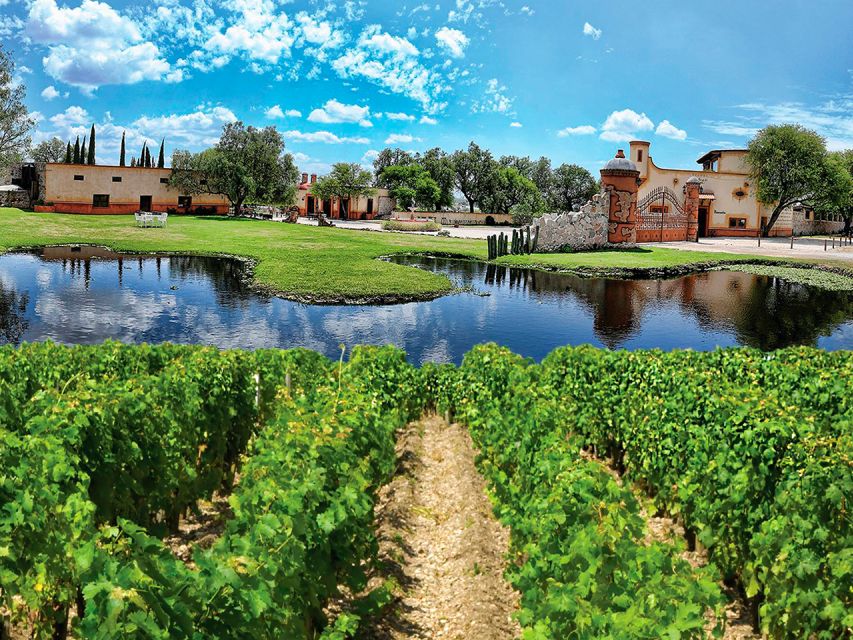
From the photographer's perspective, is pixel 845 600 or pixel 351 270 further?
pixel 351 270

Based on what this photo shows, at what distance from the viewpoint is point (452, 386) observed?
1388cm

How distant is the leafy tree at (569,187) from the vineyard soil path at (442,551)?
356ft

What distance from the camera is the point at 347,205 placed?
95125 millimetres

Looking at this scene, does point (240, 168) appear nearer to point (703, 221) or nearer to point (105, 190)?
point (105, 190)

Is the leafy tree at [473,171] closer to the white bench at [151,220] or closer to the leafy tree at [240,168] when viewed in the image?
the leafy tree at [240,168]

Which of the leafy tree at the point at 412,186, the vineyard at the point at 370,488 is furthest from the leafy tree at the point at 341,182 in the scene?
the vineyard at the point at 370,488

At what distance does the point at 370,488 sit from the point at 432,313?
18055 mm

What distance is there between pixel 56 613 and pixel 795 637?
720cm

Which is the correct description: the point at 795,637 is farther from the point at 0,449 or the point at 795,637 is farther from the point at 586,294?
the point at 586,294

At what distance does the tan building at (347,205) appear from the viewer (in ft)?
312

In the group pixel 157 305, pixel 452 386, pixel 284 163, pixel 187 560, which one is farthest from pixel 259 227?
pixel 187 560

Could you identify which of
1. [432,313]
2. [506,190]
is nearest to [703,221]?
[506,190]

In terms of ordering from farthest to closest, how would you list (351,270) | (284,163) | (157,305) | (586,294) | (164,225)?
(284,163)
(164,225)
(351,270)
(586,294)
(157,305)

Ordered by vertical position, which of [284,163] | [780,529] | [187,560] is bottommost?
[187,560]
